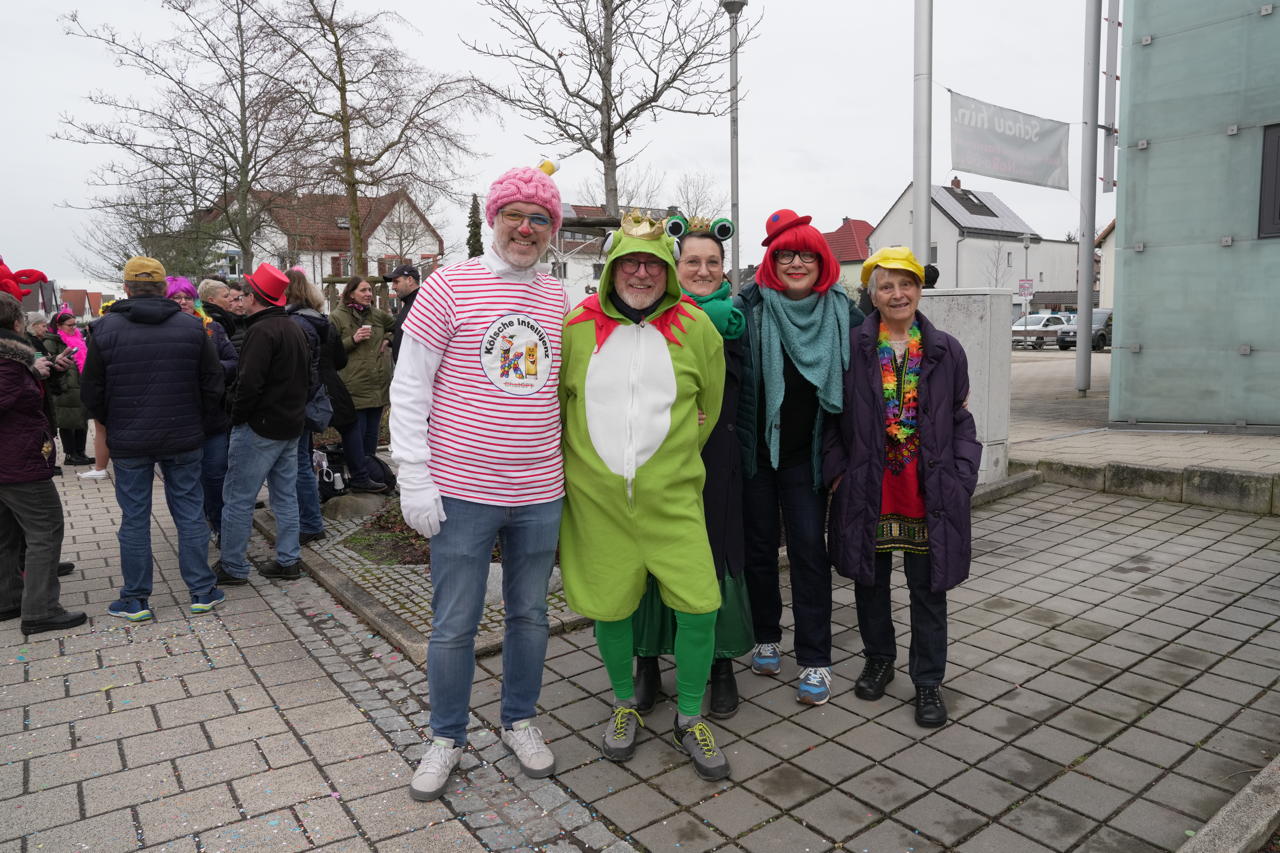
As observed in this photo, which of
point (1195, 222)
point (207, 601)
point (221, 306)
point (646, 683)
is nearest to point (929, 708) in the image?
point (646, 683)

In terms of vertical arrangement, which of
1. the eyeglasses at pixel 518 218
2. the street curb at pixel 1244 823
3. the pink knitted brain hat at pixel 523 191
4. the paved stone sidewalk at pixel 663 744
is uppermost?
the pink knitted brain hat at pixel 523 191

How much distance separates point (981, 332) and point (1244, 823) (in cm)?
446

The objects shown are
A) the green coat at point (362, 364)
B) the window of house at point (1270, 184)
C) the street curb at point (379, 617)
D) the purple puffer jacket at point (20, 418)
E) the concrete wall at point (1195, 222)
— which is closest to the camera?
the street curb at point (379, 617)

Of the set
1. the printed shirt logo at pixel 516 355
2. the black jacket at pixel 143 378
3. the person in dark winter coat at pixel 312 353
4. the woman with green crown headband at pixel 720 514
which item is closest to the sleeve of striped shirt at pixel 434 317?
the printed shirt logo at pixel 516 355

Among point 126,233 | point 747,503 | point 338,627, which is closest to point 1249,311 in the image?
point 747,503

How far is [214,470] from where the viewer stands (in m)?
5.89

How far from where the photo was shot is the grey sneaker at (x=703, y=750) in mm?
3086

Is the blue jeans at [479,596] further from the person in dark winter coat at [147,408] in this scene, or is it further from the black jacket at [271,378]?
the black jacket at [271,378]

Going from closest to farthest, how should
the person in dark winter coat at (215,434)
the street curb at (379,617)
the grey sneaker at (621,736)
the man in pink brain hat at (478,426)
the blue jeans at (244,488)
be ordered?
the man in pink brain hat at (478,426) < the grey sneaker at (621,736) < the street curb at (379,617) < the person in dark winter coat at (215,434) < the blue jeans at (244,488)

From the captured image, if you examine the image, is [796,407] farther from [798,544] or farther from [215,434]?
[215,434]

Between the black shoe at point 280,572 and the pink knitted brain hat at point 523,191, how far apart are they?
11.7 feet

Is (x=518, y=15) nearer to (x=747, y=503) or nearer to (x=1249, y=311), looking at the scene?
(x=747, y=503)

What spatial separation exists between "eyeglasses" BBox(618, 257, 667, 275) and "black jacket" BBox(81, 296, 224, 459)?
316cm

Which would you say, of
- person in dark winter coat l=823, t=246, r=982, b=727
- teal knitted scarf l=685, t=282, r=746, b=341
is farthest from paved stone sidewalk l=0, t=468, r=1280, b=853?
teal knitted scarf l=685, t=282, r=746, b=341
